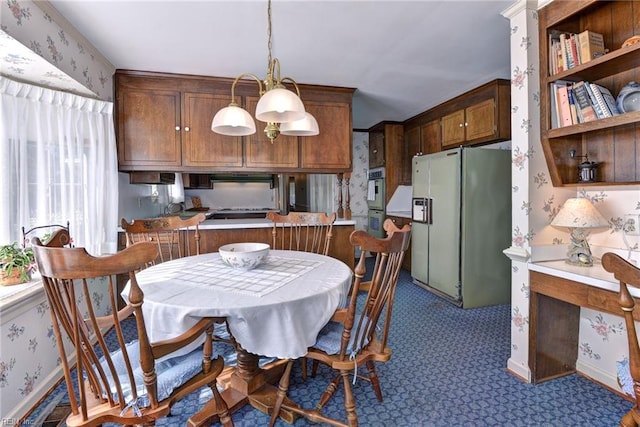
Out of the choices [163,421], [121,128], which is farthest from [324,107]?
[163,421]

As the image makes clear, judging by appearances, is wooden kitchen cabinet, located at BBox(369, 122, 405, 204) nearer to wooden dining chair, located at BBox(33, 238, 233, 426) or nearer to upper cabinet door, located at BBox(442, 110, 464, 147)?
upper cabinet door, located at BBox(442, 110, 464, 147)

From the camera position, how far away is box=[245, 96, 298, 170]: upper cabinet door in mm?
3393

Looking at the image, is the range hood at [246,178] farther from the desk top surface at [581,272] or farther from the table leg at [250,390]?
the desk top surface at [581,272]

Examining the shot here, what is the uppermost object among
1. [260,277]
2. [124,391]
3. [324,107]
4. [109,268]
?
[324,107]

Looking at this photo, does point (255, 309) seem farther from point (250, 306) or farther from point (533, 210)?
point (533, 210)

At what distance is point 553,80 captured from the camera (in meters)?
1.89

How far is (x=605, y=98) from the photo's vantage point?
5.68ft

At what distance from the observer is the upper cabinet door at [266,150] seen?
3393mm

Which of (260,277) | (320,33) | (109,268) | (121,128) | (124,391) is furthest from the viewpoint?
(121,128)

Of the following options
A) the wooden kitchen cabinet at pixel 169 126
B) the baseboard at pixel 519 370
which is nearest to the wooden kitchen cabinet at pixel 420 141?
the wooden kitchen cabinet at pixel 169 126

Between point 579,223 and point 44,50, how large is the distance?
3.24 meters

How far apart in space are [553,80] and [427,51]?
1.03 m

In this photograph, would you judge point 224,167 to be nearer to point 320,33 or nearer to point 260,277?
point 320,33

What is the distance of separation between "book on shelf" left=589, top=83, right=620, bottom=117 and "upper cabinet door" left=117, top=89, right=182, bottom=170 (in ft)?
10.7
